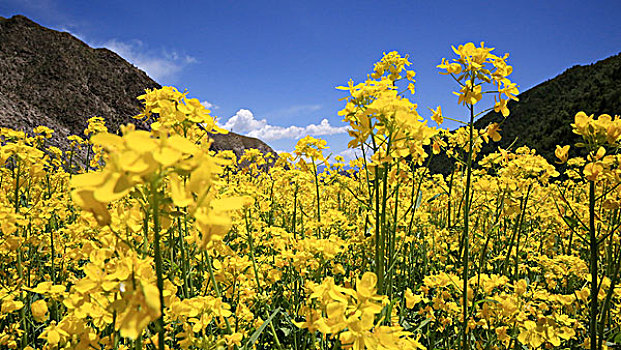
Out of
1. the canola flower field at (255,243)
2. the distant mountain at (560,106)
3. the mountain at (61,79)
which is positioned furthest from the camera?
the mountain at (61,79)

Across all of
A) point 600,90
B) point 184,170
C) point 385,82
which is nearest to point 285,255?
point 385,82

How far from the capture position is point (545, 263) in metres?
2.81

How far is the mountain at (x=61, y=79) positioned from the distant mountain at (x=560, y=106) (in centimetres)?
2667

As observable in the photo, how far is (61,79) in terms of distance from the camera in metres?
31.5

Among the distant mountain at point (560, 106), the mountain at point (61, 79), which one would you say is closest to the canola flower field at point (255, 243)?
the distant mountain at point (560, 106)

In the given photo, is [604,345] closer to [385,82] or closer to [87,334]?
[385,82]

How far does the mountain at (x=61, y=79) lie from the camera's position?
28.0 meters

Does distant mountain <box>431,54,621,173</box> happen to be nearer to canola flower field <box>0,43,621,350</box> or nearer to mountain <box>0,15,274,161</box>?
canola flower field <box>0,43,621,350</box>

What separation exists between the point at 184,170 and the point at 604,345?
2880 millimetres

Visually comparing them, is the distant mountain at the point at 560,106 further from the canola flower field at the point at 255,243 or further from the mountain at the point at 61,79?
the mountain at the point at 61,79

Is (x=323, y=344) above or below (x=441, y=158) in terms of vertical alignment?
below

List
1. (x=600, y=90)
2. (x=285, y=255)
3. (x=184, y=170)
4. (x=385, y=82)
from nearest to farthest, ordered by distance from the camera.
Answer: (x=184, y=170) → (x=385, y=82) → (x=285, y=255) → (x=600, y=90)

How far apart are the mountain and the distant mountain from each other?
2667 cm

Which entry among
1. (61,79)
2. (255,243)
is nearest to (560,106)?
(255,243)
